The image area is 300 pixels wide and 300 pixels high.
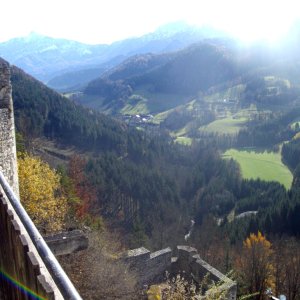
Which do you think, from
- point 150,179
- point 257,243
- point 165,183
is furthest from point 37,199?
point 165,183

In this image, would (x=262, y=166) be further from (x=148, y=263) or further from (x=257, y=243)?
(x=148, y=263)

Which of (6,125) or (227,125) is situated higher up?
(6,125)

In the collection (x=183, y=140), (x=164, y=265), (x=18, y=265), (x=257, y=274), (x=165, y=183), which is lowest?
(x=183, y=140)

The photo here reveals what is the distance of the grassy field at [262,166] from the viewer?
105319 mm

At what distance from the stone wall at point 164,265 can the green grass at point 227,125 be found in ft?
454

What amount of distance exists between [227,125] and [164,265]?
152 metres

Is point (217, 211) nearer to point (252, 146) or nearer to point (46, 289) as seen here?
point (252, 146)

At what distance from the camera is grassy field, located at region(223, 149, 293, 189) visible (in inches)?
4146

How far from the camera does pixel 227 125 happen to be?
171750 millimetres

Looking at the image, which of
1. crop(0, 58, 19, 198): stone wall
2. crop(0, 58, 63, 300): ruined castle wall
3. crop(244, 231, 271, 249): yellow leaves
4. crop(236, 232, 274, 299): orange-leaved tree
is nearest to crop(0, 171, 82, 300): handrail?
crop(0, 58, 63, 300): ruined castle wall

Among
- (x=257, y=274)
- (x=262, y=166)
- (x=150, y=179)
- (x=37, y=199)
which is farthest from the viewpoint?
(x=262, y=166)

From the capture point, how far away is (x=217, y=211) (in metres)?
85.3

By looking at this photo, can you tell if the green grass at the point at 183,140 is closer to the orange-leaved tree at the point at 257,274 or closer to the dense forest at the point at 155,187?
the dense forest at the point at 155,187

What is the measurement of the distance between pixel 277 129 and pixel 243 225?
103m
